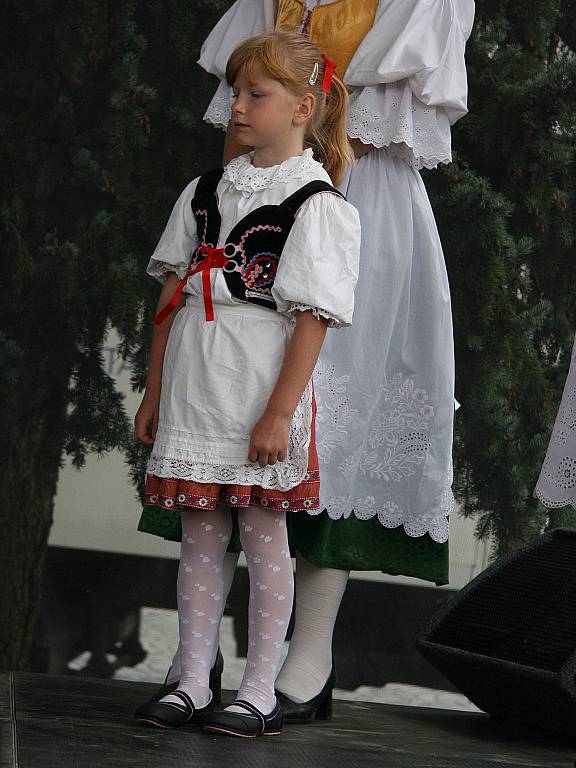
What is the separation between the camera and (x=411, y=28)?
6.80ft

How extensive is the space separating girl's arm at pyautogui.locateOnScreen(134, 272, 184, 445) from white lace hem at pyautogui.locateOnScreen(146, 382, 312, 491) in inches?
5.0

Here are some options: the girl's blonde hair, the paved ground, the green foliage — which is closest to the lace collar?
the girl's blonde hair

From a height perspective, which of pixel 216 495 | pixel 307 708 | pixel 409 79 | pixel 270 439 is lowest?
pixel 307 708

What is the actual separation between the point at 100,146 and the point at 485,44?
116 centimetres

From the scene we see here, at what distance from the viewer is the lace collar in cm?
181

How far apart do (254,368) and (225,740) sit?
1.85 ft

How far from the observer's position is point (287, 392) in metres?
1.73

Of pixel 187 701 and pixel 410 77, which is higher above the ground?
pixel 410 77

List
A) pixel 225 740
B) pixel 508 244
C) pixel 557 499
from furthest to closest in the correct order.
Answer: pixel 508 244
pixel 557 499
pixel 225 740

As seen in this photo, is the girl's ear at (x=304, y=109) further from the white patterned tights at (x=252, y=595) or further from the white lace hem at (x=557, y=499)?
the white lace hem at (x=557, y=499)

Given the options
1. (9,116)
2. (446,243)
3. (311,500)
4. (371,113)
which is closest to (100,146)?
(9,116)

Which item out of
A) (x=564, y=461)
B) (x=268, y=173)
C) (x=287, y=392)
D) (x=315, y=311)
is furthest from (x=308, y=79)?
(x=564, y=461)

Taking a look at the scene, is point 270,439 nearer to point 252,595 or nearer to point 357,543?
point 252,595

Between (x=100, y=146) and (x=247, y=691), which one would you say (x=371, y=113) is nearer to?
(x=247, y=691)
